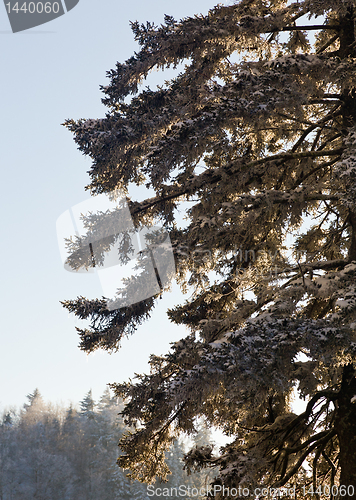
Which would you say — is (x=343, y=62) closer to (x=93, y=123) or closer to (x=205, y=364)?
(x=93, y=123)

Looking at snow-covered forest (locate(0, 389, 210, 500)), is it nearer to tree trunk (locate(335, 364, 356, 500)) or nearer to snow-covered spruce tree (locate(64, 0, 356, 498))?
snow-covered spruce tree (locate(64, 0, 356, 498))

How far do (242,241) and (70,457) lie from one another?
171ft

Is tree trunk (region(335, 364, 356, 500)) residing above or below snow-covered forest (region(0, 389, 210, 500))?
below

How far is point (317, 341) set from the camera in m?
4.12

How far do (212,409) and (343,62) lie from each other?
5423 millimetres

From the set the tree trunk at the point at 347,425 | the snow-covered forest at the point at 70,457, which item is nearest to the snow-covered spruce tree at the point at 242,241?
the tree trunk at the point at 347,425

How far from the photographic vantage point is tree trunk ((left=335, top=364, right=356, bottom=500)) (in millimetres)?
4902

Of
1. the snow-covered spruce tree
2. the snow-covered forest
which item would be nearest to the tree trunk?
the snow-covered spruce tree

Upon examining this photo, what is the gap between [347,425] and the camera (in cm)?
514

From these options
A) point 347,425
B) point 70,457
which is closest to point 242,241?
point 347,425

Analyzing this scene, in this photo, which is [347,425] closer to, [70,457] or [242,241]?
[242,241]

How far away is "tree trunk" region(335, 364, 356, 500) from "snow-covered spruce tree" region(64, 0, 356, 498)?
1cm

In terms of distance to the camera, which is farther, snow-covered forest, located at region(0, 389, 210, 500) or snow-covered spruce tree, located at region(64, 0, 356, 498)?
snow-covered forest, located at region(0, 389, 210, 500)

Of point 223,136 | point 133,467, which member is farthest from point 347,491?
point 223,136
